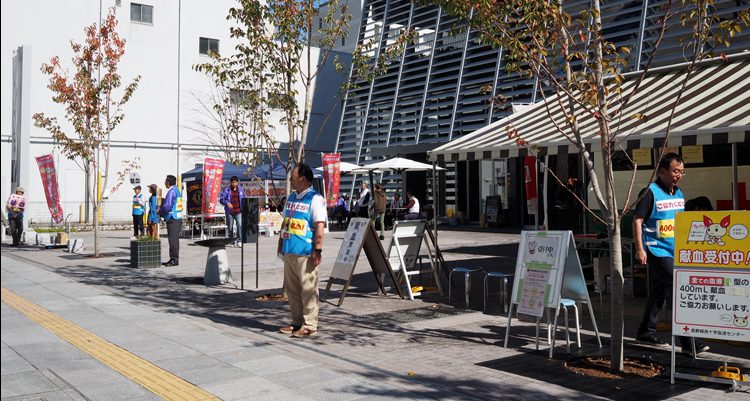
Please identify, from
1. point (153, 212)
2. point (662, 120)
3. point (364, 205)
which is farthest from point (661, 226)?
point (364, 205)

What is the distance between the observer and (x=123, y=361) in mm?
6262

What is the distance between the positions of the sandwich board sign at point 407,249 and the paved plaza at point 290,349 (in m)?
0.37

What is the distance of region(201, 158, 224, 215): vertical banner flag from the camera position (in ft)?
69.9

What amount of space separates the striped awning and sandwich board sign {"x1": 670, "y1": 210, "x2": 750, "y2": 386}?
172cm

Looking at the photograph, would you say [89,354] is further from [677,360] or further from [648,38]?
[648,38]

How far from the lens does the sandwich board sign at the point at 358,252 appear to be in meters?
9.48

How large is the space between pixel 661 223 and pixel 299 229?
3684mm

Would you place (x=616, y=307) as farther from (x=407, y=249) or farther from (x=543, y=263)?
(x=407, y=249)

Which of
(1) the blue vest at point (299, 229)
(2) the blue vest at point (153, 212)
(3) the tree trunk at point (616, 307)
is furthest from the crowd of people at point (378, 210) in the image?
(3) the tree trunk at point (616, 307)

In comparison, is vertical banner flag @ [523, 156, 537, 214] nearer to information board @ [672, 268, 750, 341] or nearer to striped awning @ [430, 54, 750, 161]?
striped awning @ [430, 54, 750, 161]

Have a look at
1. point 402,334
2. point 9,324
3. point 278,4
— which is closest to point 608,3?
point 278,4

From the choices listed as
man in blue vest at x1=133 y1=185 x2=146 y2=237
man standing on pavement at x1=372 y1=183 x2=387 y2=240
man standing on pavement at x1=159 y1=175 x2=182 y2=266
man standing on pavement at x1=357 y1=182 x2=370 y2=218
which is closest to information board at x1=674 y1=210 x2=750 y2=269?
man standing on pavement at x1=159 y1=175 x2=182 y2=266

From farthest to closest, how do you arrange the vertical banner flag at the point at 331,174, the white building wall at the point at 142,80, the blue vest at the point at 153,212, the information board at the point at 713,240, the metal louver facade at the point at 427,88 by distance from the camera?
the white building wall at the point at 142,80
the metal louver facade at the point at 427,88
the vertical banner flag at the point at 331,174
the blue vest at the point at 153,212
the information board at the point at 713,240

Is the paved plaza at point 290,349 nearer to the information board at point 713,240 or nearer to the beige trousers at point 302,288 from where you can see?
the beige trousers at point 302,288
